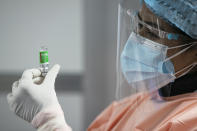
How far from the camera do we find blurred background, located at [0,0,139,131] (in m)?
1.43

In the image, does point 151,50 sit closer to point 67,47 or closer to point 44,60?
point 44,60

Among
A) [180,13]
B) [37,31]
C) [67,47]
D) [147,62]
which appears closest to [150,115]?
[147,62]

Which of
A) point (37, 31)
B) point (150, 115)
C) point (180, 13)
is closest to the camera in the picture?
point (180, 13)

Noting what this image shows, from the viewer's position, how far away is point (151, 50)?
3.33 ft

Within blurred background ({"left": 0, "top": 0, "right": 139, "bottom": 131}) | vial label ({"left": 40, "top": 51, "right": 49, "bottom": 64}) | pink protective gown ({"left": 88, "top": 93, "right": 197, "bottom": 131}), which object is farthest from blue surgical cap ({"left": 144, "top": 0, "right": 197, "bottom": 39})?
blurred background ({"left": 0, "top": 0, "right": 139, "bottom": 131})

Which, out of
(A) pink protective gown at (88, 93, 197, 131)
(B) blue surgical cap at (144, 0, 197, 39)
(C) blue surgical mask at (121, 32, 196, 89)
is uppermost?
(B) blue surgical cap at (144, 0, 197, 39)

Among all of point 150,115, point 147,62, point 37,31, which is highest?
point 37,31

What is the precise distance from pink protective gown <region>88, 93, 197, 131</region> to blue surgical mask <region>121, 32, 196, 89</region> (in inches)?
3.9

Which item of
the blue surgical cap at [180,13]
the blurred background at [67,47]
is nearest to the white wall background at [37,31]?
the blurred background at [67,47]

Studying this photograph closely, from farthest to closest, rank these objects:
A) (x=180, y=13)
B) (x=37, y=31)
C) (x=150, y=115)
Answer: (x=37, y=31)
(x=150, y=115)
(x=180, y=13)

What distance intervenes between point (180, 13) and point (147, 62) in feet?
0.78

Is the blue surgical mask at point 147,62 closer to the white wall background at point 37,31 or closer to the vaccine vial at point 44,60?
the vaccine vial at point 44,60

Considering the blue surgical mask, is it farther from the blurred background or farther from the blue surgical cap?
the blurred background

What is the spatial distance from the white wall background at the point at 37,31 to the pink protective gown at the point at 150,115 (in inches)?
18.3
